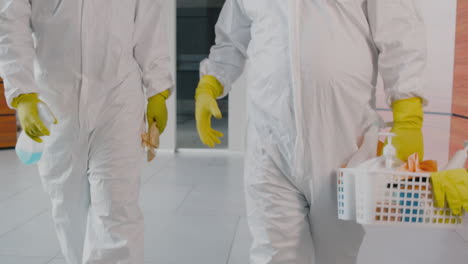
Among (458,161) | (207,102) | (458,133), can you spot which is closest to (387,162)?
(458,161)

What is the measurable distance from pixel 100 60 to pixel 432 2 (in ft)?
10.3

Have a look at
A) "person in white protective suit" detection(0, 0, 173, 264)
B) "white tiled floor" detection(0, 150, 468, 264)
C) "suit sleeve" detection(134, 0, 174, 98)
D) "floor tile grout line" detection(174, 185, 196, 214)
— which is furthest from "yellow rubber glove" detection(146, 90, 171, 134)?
"floor tile grout line" detection(174, 185, 196, 214)

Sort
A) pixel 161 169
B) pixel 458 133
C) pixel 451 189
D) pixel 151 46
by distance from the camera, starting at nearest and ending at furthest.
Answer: pixel 451 189 < pixel 151 46 < pixel 458 133 < pixel 161 169

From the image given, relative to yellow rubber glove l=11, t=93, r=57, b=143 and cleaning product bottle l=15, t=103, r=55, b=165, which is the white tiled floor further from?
yellow rubber glove l=11, t=93, r=57, b=143

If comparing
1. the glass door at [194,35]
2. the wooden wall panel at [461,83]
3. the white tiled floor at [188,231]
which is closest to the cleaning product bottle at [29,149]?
the white tiled floor at [188,231]

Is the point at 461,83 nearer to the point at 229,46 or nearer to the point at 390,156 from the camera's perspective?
the point at 229,46

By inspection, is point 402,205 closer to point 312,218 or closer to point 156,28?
point 312,218

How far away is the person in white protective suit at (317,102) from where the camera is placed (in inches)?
50.1

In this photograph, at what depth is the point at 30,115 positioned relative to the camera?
1610 mm

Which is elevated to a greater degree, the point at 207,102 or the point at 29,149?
the point at 207,102

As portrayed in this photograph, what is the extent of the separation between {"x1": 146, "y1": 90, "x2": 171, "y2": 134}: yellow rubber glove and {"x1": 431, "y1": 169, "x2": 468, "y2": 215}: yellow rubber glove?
1162 mm

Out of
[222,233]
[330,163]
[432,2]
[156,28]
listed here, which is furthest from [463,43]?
[330,163]

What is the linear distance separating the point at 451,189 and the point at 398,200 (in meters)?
0.11

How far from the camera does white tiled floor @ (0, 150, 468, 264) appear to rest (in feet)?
8.52
